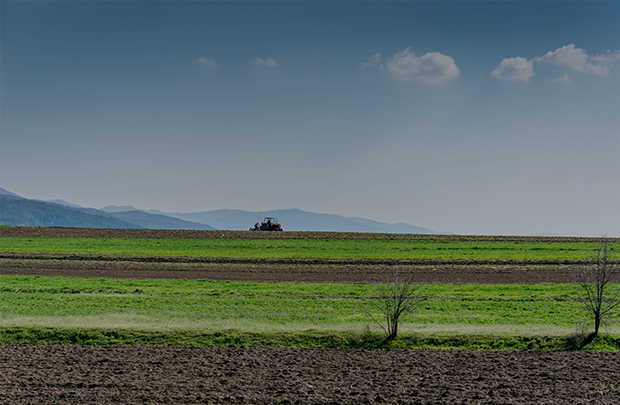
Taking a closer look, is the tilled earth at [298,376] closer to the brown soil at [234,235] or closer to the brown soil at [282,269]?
the brown soil at [282,269]

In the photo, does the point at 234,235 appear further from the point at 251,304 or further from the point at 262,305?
the point at 262,305

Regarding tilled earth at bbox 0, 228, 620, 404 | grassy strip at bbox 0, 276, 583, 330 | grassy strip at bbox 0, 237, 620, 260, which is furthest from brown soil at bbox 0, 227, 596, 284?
tilled earth at bbox 0, 228, 620, 404

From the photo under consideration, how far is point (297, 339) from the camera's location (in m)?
14.6

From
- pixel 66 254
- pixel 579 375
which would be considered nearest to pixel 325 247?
pixel 66 254

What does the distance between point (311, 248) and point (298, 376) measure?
34.0m

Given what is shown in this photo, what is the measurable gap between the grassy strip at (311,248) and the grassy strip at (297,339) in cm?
2358

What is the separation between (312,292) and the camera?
23406mm

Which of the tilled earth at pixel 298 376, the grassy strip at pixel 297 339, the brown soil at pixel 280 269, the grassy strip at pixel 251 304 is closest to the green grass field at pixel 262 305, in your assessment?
the grassy strip at pixel 251 304

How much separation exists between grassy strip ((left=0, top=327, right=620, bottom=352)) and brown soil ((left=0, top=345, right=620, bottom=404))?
34.7 inches

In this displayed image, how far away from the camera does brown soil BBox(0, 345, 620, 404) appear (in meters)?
9.69

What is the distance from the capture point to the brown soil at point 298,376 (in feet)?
31.8

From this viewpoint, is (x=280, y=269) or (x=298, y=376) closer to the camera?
(x=298, y=376)

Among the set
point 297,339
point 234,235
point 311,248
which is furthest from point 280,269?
point 234,235

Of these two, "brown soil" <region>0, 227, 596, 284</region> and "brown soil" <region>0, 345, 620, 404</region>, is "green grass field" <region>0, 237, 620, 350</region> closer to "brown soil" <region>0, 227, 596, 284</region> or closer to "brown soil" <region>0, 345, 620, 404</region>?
"brown soil" <region>0, 345, 620, 404</region>
